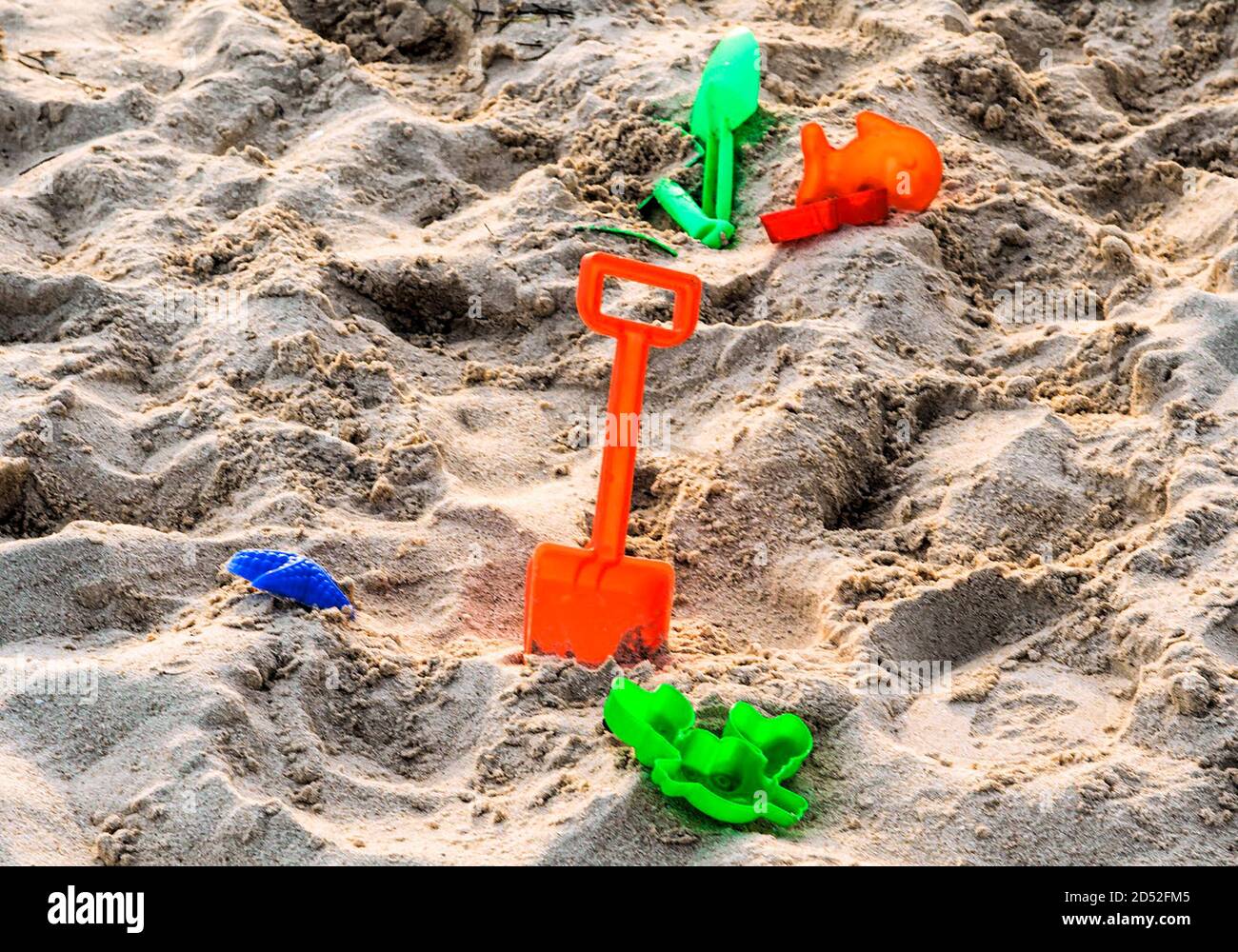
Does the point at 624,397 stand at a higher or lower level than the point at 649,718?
higher

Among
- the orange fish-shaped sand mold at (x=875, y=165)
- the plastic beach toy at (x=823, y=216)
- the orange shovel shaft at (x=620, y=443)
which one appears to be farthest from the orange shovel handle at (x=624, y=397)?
the orange fish-shaped sand mold at (x=875, y=165)

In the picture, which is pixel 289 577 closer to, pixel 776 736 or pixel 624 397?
pixel 624 397

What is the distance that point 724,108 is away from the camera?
3445mm

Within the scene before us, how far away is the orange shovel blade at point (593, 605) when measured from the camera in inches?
93.3

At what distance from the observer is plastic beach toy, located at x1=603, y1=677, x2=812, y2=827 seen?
79.1 inches

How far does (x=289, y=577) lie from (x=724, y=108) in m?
1.67

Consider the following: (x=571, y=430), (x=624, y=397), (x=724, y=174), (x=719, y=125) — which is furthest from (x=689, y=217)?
(x=624, y=397)

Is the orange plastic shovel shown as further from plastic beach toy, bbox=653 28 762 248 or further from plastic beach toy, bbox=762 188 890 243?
plastic beach toy, bbox=653 28 762 248

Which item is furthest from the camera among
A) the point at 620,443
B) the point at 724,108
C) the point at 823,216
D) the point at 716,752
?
the point at 724,108

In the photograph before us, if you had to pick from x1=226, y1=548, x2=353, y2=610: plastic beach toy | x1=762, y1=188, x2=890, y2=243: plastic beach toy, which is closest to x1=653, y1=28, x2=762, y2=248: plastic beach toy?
x1=762, y1=188, x2=890, y2=243: plastic beach toy
